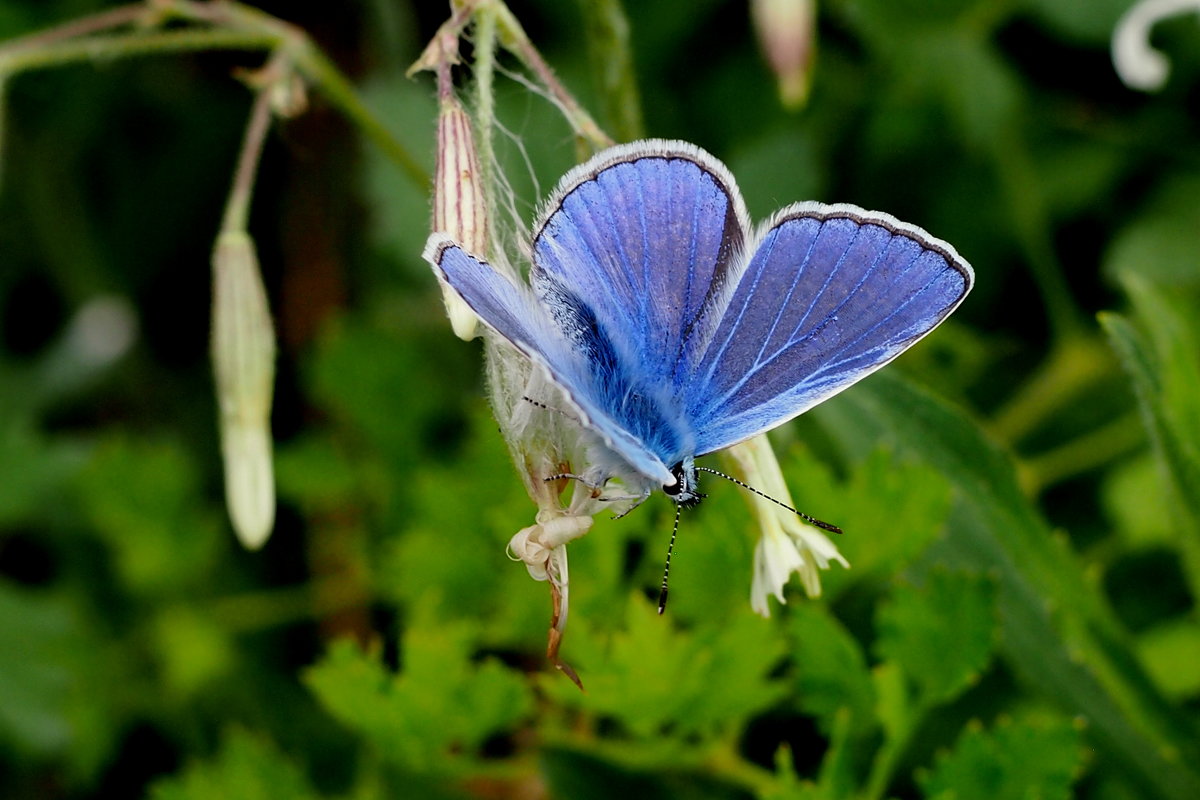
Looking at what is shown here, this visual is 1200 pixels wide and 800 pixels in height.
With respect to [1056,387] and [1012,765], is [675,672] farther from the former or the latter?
[1056,387]

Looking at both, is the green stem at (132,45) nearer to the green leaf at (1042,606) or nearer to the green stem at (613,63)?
the green stem at (613,63)

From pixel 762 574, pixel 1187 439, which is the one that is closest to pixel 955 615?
pixel 762 574

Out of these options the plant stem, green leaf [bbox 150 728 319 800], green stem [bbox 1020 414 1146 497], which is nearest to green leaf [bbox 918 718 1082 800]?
the plant stem

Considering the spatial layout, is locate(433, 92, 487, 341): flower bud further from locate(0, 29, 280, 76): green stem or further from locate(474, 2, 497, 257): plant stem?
locate(0, 29, 280, 76): green stem

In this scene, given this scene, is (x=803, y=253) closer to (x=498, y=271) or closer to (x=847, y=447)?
(x=498, y=271)

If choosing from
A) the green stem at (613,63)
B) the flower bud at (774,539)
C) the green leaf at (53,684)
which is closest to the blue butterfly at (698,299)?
the flower bud at (774,539)

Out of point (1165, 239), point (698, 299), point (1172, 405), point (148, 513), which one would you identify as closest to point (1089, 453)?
point (1165, 239)
